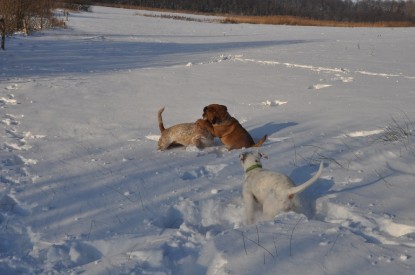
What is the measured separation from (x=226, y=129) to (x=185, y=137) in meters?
0.58

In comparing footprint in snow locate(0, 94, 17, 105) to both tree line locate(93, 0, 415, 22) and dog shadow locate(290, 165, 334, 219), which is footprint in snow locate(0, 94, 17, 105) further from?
tree line locate(93, 0, 415, 22)

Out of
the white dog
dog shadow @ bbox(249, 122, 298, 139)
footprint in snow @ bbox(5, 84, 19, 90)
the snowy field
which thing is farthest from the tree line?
the white dog

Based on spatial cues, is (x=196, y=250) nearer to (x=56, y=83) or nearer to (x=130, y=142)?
(x=130, y=142)

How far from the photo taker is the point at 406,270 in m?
2.56

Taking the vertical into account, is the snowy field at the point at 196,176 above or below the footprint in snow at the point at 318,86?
below

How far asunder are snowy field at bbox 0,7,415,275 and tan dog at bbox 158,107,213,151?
0.18 meters

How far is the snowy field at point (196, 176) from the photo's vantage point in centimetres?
290

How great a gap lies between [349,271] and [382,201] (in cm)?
136

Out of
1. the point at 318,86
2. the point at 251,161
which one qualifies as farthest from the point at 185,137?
the point at 318,86

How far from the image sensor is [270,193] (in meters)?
3.64

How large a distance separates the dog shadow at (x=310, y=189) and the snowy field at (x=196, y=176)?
0.05 ft

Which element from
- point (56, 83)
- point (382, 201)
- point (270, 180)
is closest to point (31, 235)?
point (270, 180)

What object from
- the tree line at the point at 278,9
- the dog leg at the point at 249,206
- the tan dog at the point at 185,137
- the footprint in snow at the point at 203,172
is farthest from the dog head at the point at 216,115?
the tree line at the point at 278,9

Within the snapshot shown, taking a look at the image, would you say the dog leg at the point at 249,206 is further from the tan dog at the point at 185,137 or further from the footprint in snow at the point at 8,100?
the footprint in snow at the point at 8,100
